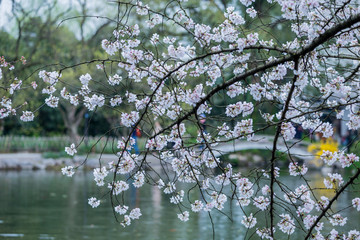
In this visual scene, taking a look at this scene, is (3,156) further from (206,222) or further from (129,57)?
(129,57)

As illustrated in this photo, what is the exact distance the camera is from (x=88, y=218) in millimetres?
8539

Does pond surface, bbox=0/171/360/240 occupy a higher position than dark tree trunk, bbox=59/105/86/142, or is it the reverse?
dark tree trunk, bbox=59/105/86/142

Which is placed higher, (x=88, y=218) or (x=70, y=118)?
(x=70, y=118)

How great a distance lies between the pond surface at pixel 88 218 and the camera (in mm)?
7238

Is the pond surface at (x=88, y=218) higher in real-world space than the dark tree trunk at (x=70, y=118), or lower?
lower

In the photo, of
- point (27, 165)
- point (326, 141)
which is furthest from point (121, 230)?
point (326, 141)

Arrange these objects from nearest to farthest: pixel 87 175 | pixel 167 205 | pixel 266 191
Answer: pixel 266 191 → pixel 167 205 → pixel 87 175

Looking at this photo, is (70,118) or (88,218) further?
(70,118)

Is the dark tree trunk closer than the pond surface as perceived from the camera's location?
No

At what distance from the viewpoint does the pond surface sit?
7.24m

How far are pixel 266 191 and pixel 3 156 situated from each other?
16717 mm

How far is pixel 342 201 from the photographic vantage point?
1054cm

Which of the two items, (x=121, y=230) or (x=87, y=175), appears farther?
(x=87, y=175)

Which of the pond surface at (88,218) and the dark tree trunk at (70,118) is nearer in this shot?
the pond surface at (88,218)
